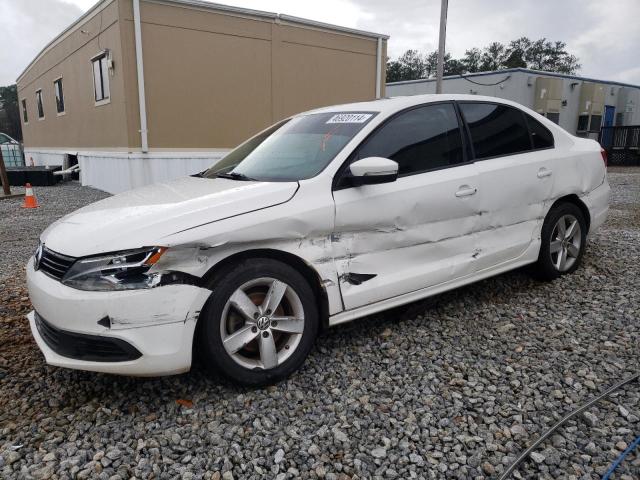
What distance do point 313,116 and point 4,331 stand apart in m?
2.78

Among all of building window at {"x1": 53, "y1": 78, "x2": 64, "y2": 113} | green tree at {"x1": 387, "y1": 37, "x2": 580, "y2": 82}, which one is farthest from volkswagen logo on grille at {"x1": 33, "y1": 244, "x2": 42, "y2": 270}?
green tree at {"x1": 387, "y1": 37, "x2": 580, "y2": 82}

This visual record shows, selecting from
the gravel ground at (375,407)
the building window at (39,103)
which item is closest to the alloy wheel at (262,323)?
the gravel ground at (375,407)

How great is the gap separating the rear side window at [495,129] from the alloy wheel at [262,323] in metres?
1.90

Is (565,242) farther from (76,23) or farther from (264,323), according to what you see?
(76,23)

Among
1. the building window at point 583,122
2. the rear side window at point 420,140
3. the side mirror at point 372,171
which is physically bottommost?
the side mirror at point 372,171

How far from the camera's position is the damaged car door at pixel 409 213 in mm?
3008

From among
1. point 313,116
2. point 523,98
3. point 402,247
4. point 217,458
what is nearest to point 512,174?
point 402,247

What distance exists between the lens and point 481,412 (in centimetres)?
258

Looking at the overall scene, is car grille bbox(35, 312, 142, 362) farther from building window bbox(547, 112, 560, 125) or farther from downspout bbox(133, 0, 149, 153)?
building window bbox(547, 112, 560, 125)

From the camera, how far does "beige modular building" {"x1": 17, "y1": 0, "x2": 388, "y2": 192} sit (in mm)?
10680

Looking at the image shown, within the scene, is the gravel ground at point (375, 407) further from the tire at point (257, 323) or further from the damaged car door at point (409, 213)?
the damaged car door at point (409, 213)

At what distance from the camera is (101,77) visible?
40.2 feet

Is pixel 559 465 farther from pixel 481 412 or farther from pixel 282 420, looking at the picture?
pixel 282 420

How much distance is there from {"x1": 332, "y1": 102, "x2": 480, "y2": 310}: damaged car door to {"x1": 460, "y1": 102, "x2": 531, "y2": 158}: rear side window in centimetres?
16
